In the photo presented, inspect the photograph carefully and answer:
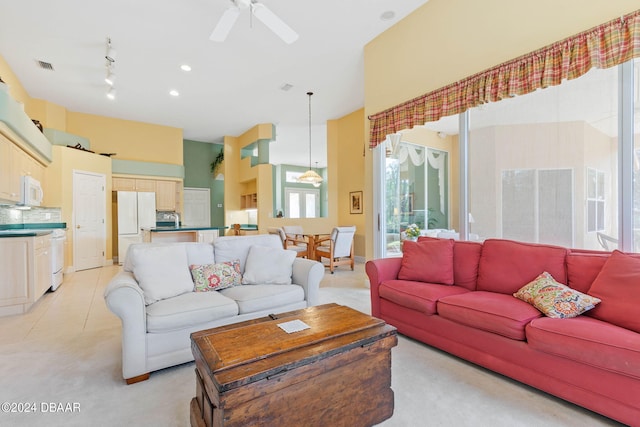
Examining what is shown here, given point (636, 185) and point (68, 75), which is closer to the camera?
point (636, 185)

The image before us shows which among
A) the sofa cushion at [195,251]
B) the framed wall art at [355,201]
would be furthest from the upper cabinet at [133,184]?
the sofa cushion at [195,251]

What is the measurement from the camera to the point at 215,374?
118 centimetres

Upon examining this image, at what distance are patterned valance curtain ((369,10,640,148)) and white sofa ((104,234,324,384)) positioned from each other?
7.32 feet

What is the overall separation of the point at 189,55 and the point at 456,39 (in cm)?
366

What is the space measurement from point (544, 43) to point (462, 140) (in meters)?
1.05

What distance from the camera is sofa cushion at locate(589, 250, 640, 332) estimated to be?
66.9 inches

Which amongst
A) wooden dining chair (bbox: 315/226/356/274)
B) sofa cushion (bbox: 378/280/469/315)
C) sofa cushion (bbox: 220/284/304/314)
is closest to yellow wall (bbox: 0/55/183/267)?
wooden dining chair (bbox: 315/226/356/274)

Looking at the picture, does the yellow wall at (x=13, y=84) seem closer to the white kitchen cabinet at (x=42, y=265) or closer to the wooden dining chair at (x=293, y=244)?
the white kitchen cabinet at (x=42, y=265)

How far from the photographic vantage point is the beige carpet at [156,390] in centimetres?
162

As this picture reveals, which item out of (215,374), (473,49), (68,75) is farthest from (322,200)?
(215,374)

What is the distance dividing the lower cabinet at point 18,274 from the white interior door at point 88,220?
2834mm

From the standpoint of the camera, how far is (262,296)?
245 cm

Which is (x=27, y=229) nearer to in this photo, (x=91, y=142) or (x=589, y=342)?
(x=91, y=142)

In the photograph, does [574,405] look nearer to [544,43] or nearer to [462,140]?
[462,140]
